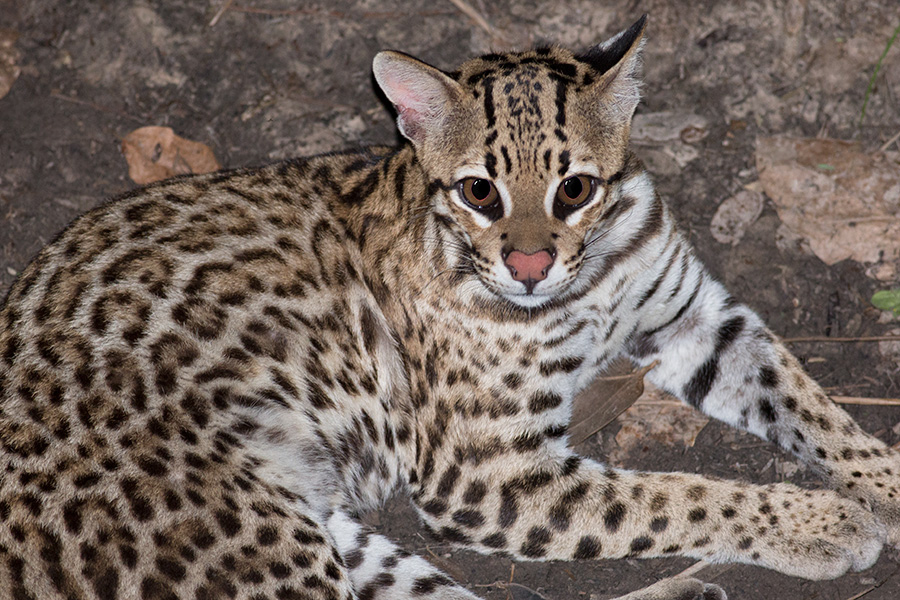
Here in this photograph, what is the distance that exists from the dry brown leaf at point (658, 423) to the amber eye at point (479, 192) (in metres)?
1.88

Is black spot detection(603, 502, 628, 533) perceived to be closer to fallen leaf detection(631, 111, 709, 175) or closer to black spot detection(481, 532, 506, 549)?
black spot detection(481, 532, 506, 549)

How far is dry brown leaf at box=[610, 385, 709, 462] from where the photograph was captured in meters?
5.31

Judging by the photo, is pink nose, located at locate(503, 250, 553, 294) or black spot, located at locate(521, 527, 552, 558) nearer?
pink nose, located at locate(503, 250, 553, 294)

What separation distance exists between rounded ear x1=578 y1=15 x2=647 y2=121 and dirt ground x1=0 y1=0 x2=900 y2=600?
183cm

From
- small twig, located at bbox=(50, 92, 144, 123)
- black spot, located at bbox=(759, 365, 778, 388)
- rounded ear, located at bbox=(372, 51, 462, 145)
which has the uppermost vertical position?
rounded ear, located at bbox=(372, 51, 462, 145)

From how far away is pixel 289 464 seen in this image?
13.9ft

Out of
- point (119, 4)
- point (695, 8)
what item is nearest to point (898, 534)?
point (695, 8)

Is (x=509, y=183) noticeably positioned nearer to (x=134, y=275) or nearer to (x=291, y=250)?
(x=291, y=250)

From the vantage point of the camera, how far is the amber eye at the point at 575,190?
13.3 feet

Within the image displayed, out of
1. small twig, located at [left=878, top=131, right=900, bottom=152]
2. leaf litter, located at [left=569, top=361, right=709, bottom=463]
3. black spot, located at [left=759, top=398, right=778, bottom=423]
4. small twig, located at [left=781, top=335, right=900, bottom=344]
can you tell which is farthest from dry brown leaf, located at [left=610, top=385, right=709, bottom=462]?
small twig, located at [left=878, top=131, right=900, bottom=152]

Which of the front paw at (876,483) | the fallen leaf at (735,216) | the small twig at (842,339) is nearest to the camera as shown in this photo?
the front paw at (876,483)

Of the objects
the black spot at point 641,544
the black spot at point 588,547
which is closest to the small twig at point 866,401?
the black spot at point 641,544

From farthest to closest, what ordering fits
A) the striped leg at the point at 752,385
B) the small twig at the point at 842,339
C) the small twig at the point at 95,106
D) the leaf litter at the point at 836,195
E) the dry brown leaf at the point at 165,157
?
the small twig at the point at 95,106
the dry brown leaf at the point at 165,157
the leaf litter at the point at 836,195
the small twig at the point at 842,339
the striped leg at the point at 752,385

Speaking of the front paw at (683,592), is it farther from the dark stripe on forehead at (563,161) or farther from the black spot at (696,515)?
the dark stripe on forehead at (563,161)
